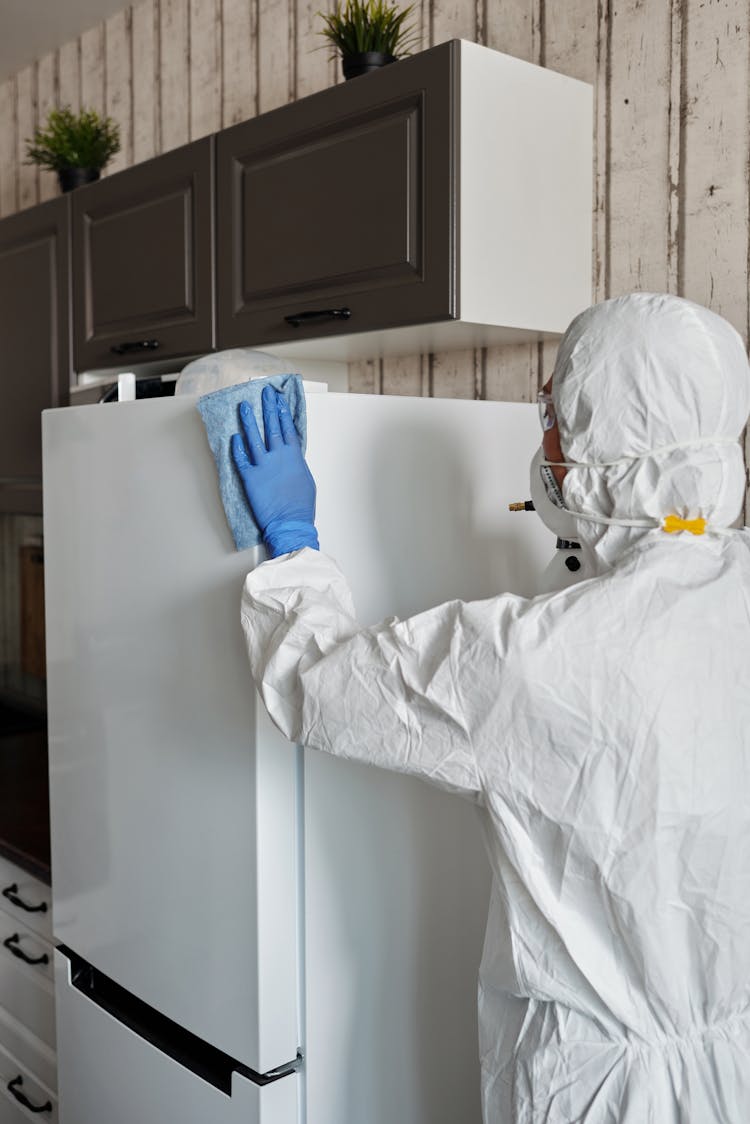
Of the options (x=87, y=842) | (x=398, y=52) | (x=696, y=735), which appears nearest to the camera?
(x=696, y=735)

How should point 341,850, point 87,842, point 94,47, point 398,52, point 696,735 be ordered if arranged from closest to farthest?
point 696,735
point 341,850
point 87,842
point 398,52
point 94,47

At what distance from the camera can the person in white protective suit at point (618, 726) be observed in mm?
1012

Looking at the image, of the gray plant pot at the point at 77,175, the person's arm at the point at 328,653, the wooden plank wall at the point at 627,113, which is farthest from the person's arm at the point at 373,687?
the gray plant pot at the point at 77,175

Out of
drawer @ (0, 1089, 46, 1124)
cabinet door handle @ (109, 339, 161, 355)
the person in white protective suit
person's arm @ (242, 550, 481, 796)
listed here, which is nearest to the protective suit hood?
the person in white protective suit

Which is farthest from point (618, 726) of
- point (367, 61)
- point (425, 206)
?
point (367, 61)

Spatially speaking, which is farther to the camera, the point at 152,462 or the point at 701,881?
the point at 152,462

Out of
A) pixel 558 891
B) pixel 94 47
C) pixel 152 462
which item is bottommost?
pixel 558 891

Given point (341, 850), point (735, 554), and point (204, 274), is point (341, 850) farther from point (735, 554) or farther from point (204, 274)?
point (204, 274)

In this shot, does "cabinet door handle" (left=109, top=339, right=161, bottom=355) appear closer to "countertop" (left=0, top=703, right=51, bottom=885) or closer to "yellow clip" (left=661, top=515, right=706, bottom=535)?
"countertop" (left=0, top=703, right=51, bottom=885)

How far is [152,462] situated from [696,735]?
2.55 feet

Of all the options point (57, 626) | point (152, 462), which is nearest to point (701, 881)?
point (152, 462)

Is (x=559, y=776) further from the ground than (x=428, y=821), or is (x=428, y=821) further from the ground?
(x=559, y=776)

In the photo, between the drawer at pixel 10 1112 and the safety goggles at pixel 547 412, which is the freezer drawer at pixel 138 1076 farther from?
the safety goggles at pixel 547 412

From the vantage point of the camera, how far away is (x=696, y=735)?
1.02 meters
